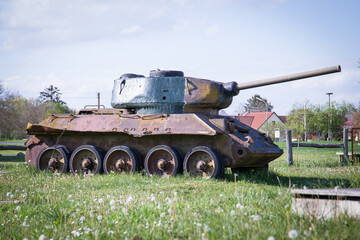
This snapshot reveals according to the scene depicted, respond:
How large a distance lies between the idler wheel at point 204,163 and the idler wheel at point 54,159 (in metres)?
3.87

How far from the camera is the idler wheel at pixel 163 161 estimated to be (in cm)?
1016

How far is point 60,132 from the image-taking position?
12.0 meters

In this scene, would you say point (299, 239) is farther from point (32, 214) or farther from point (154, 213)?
point (32, 214)

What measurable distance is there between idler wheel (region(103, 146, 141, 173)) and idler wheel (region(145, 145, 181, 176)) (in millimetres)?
430

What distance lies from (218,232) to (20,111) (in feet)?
208

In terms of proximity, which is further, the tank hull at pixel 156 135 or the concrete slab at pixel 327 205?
the tank hull at pixel 156 135

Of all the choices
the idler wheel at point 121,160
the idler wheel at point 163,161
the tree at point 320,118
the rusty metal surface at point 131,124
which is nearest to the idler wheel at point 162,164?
the idler wheel at point 163,161

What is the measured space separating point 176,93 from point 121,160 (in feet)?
7.69

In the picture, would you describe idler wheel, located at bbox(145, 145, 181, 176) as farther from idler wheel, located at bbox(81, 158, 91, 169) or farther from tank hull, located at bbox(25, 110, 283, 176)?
idler wheel, located at bbox(81, 158, 91, 169)

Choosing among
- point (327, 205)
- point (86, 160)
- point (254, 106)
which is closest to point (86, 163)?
point (86, 160)

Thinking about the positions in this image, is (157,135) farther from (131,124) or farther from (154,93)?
(154,93)

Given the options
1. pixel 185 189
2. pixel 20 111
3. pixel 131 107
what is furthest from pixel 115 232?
pixel 20 111

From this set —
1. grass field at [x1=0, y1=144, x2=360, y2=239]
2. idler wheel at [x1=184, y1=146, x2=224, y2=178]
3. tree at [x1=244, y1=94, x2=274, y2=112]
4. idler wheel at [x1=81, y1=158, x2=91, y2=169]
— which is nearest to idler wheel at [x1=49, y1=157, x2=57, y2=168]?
idler wheel at [x1=81, y1=158, x2=91, y2=169]

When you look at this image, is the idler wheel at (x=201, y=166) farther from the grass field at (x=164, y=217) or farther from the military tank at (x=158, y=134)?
the grass field at (x=164, y=217)
